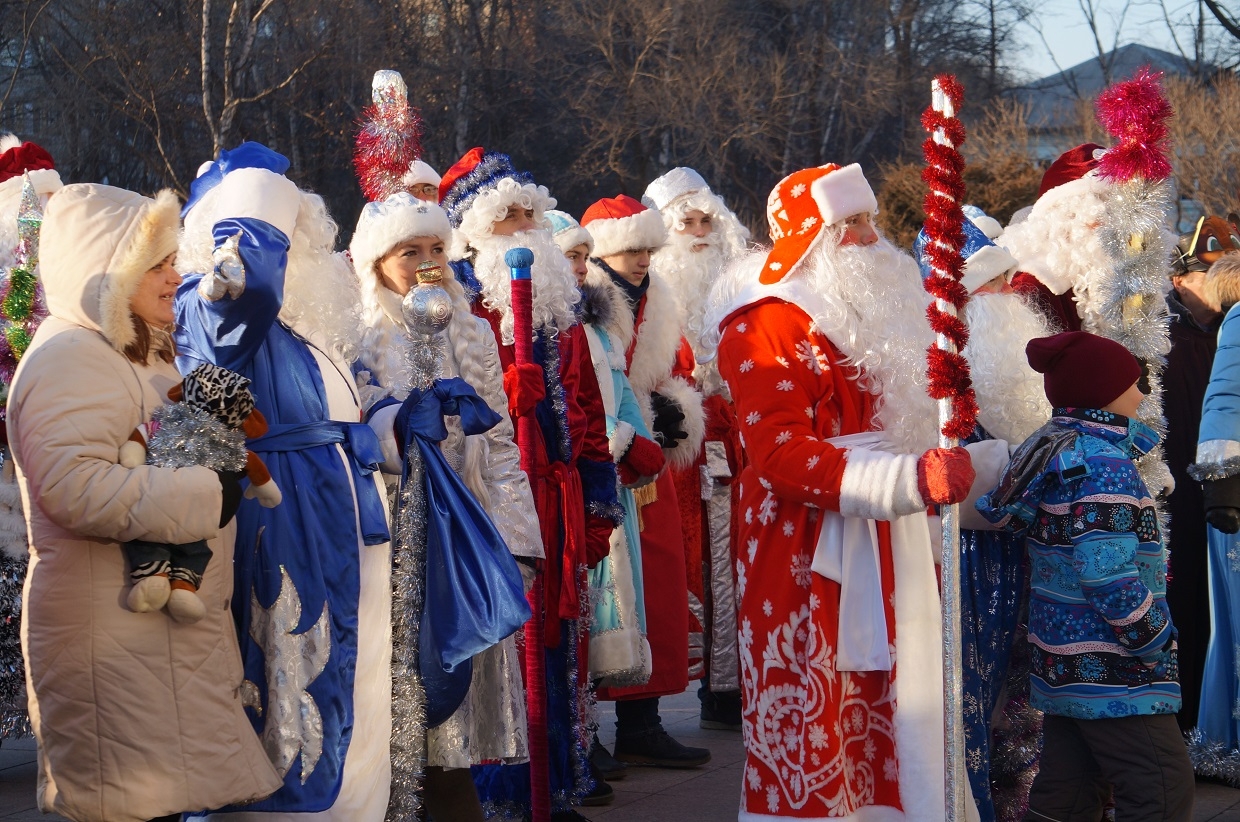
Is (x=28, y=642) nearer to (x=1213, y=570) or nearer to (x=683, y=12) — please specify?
(x=1213, y=570)

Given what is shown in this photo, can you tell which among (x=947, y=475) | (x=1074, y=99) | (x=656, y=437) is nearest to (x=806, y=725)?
(x=947, y=475)

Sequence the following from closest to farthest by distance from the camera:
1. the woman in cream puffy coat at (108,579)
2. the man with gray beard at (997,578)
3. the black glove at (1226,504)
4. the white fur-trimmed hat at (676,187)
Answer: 1. the woman in cream puffy coat at (108,579)
2. the man with gray beard at (997,578)
3. the black glove at (1226,504)
4. the white fur-trimmed hat at (676,187)

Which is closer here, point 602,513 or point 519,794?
point 519,794

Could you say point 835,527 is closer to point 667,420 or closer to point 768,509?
point 768,509

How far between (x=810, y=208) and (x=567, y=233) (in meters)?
2.29

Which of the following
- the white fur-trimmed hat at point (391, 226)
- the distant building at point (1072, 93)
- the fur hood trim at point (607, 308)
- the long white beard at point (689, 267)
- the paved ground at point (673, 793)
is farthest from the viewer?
the distant building at point (1072, 93)

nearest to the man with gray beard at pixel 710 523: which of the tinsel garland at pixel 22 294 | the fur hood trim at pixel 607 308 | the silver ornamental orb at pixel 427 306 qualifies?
the fur hood trim at pixel 607 308

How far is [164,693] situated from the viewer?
3396mm

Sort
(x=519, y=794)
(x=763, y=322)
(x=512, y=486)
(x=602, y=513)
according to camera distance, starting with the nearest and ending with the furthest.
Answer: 1. (x=763, y=322)
2. (x=512, y=486)
3. (x=519, y=794)
4. (x=602, y=513)

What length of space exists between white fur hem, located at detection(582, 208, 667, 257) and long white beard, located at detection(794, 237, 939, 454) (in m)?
2.64

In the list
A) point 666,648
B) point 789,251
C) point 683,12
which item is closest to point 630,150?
point 683,12

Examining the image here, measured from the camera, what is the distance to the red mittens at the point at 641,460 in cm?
622

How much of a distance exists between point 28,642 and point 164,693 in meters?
0.34

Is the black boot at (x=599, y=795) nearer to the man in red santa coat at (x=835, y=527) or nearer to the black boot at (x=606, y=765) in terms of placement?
the black boot at (x=606, y=765)
